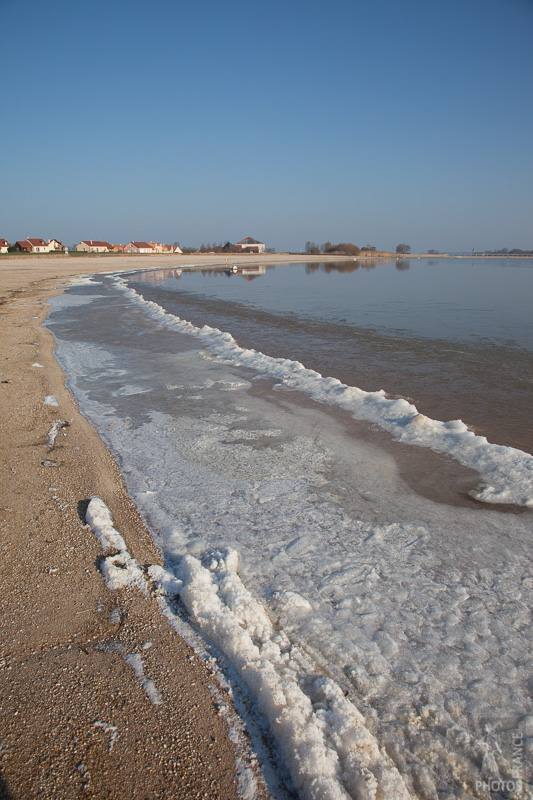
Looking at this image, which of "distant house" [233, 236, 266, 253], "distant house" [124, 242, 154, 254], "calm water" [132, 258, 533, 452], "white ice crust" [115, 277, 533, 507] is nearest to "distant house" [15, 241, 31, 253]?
"distant house" [124, 242, 154, 254]

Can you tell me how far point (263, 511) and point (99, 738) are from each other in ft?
7.23

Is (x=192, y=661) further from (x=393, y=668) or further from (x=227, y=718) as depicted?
(x=393, y=668)

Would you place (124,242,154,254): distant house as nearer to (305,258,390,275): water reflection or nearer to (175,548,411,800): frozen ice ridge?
(305,258,390,275): water reflection

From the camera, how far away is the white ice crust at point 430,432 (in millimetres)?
4402

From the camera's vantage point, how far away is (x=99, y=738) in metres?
2.06

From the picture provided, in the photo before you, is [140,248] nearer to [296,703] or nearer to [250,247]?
[250,247]

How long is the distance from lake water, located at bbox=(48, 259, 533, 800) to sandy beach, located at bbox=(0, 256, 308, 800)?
0.75 feet

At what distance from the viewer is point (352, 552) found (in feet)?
11.3

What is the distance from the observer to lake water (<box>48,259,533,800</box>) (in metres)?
2.11

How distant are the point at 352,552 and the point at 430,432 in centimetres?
278

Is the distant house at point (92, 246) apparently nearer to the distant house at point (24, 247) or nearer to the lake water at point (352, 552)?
the distant house at point (24, 247)

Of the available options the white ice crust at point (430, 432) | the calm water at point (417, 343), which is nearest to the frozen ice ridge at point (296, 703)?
the white ice crust at point (430, 432)

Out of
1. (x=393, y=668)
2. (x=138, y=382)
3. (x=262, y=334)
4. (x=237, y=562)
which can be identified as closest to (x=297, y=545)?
(x=237, y=562)

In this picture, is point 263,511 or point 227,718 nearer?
point 227,718
